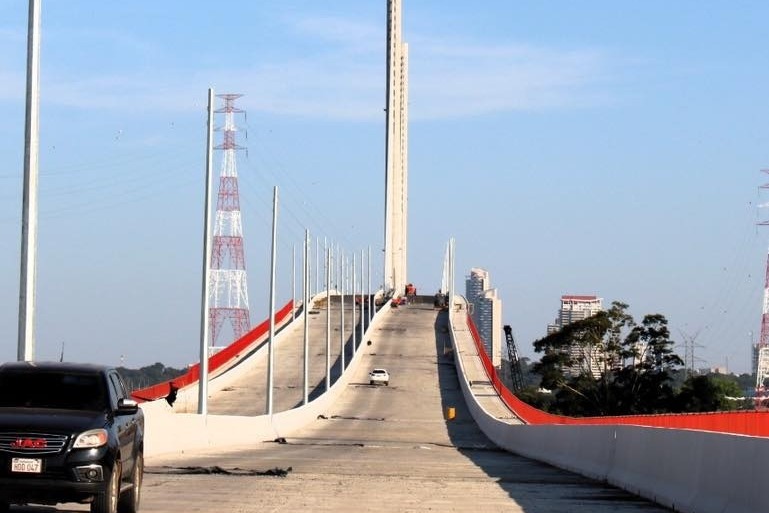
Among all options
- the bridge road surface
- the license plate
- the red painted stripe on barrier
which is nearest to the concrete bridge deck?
the bridge road surface

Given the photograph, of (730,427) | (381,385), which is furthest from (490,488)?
(381,385)

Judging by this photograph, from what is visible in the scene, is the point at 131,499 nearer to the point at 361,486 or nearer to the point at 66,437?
the point at 66,437

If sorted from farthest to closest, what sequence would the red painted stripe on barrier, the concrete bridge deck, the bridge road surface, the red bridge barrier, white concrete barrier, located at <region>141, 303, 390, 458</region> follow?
1. the red bridge barrier
2. white concrete barrier, located at <region>141, 303, 390, 458</region>
3. the red painted stripe on barrier
4. the concrete bridge deck
5. the bridge road surface

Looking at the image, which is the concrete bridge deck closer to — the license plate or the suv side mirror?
the suv side mirror

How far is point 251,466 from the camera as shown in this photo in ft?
99.9

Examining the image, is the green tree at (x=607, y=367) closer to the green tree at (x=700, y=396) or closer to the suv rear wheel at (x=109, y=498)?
the green tree at (x=700, y=396)

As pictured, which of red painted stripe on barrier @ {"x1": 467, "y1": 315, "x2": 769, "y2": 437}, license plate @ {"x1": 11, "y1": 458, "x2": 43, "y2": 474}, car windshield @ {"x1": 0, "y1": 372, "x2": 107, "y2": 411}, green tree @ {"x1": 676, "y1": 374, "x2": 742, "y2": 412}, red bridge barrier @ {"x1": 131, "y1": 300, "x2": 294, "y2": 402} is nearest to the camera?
license plate @ {"x1": 11, "y1": 458, "x2": 43, "y2": 474}

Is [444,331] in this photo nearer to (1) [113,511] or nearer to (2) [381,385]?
(2) [381,385]

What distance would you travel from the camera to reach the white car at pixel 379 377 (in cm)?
10750

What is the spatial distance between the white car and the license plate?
302ft

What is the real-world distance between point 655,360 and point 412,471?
9988 cm

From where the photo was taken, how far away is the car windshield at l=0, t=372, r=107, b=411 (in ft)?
54.3

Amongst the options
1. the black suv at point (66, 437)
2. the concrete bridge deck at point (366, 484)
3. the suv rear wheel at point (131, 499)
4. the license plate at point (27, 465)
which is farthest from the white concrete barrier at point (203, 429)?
the license plate at point (27, 465)

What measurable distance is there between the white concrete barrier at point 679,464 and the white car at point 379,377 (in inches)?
2834
